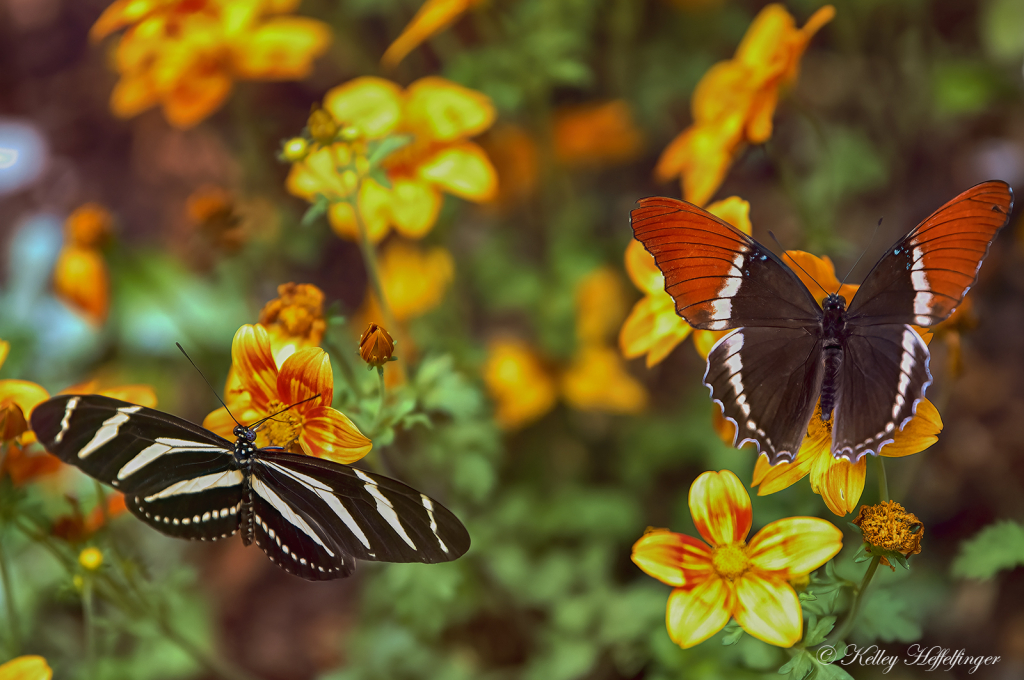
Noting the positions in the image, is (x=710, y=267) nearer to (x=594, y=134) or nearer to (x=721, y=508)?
(x=721, y=508)

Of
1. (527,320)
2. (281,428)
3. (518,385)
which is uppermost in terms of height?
(527,320)

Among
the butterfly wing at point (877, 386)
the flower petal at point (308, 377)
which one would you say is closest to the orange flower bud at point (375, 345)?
the flower petal at point (308, 377)

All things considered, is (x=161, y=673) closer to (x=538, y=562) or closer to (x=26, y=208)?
(x=538, y=562)

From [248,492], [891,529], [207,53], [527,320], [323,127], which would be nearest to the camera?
[891,529]

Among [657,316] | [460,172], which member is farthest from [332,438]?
[460,172]

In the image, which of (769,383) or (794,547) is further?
(769,383)

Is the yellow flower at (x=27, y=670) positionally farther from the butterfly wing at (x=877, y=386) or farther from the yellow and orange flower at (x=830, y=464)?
the butterfly wing at (x=877, y=386)

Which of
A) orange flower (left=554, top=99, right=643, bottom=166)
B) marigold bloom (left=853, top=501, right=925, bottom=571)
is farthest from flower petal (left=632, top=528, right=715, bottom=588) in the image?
orange flower (left=554, top=99, right=643, bottom=166)
